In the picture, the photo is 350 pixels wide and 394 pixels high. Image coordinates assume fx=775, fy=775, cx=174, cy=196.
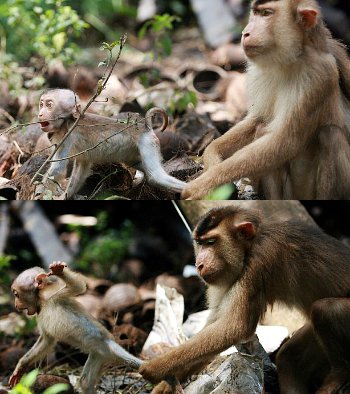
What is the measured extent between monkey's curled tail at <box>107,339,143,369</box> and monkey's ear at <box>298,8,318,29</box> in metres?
2.05

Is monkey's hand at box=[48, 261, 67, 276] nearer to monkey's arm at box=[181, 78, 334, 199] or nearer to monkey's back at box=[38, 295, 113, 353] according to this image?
monkey's back at box=[38, 295, 113, 353]

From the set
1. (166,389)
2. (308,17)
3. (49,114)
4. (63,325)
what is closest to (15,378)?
(63,325)

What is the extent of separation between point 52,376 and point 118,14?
193 inches

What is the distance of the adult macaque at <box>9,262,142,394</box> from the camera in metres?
4.41

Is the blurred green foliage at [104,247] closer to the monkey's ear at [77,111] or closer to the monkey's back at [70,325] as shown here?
the monkey's back at [70,325]

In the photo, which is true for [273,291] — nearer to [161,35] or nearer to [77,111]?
[77,111]

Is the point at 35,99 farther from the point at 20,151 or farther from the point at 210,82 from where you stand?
the point at 210,82

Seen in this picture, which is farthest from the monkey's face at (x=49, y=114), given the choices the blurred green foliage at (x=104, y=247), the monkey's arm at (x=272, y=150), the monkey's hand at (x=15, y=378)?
the blurred green foliage at (x=104, y=247)

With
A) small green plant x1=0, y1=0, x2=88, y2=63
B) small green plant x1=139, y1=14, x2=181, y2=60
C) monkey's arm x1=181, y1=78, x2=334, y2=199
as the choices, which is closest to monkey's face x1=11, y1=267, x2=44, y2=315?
monkey's arm x1=181, y1=78, x2=334, y2=199

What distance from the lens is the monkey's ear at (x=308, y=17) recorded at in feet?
11.9

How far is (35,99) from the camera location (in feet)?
16.8

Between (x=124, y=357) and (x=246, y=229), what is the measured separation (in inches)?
42.0

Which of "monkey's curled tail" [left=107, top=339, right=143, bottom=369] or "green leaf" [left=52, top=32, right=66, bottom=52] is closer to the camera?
"monkey's curled tail" [left=107, top=339, right=143, bottom=369]

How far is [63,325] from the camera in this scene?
4453mm
